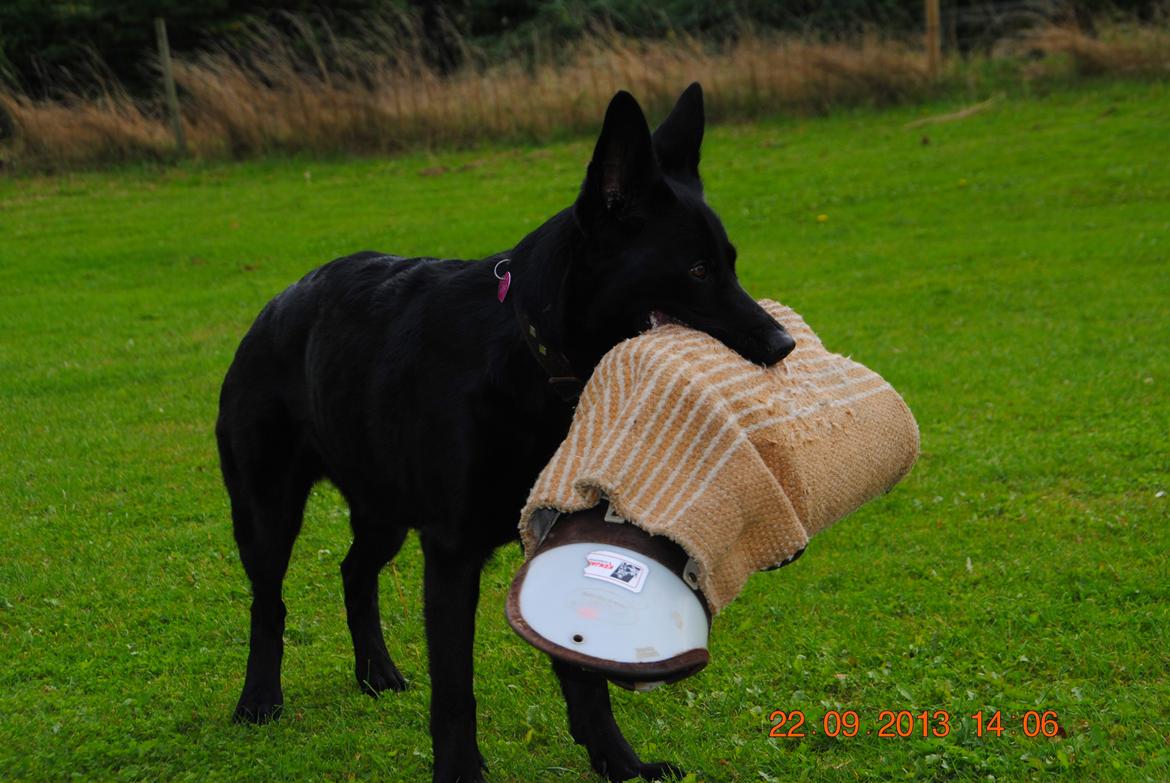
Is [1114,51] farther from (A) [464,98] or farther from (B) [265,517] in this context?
(B) [265,517]

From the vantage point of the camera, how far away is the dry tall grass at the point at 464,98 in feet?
58.5

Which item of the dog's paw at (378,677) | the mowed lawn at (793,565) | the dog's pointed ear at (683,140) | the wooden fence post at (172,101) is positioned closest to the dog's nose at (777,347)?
the dog's pointed ear at (683,140)

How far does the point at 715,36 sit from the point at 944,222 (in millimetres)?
12427

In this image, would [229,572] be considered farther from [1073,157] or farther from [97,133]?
[97,133]

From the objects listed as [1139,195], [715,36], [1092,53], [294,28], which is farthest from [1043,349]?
[294,28]

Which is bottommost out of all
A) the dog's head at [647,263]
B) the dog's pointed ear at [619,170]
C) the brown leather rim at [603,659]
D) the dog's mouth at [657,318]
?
the brown leather rim at [603,659]

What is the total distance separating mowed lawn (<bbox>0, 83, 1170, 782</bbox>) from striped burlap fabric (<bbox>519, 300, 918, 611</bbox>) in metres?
0.81

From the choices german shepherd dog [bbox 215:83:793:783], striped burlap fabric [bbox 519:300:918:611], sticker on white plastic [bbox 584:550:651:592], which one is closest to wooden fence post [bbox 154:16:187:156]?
german shepherd dog [bbox 215:83:793:783]

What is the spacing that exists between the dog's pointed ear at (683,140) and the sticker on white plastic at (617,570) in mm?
1263

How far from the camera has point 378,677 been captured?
448 centimetres

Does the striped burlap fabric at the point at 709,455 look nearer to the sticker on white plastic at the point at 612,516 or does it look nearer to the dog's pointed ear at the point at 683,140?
the sticker on white plastic at the point at 612,516

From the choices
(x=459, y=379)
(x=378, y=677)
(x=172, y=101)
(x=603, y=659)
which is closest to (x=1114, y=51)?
(x=172, y=101)

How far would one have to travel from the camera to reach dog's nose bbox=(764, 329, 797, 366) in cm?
310

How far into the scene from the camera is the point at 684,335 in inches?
121
